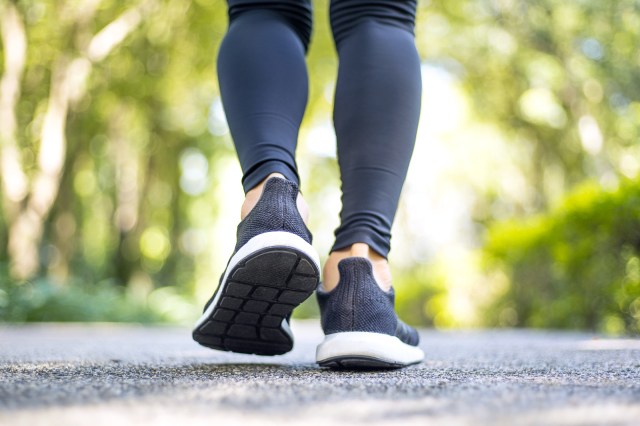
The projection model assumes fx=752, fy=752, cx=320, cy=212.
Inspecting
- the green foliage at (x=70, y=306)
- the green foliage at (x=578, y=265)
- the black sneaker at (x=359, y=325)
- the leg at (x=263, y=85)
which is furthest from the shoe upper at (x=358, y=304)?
the green foliage at (x=70, y=306)

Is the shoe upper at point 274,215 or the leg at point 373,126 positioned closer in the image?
the shoe upper at point 274,215

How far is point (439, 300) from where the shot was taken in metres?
8.85

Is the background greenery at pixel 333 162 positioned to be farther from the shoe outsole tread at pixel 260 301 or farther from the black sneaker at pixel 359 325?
the shoe outsole tread at pixel 260 301

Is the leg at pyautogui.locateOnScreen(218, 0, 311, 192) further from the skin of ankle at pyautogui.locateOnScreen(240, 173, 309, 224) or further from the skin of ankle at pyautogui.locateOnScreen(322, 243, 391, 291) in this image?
the skin of ankle at pyautogui.locateOnScreen(322, 243, 391, 291)

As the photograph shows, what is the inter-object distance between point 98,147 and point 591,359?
53.3 feet

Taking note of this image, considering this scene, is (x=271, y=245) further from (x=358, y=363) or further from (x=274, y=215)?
(x=358, y=363)

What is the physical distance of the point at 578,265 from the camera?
5.49m

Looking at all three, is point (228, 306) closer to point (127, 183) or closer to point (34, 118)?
point (34, 118)

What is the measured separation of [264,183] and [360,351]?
0.42m

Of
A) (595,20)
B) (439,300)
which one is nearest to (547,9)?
(595,20)

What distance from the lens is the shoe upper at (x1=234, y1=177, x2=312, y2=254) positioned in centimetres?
158

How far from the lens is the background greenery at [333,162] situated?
22.2 feet

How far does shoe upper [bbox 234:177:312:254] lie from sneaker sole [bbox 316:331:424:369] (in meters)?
0.22

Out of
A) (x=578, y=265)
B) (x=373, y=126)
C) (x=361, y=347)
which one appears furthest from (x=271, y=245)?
(x=578, y=265)
